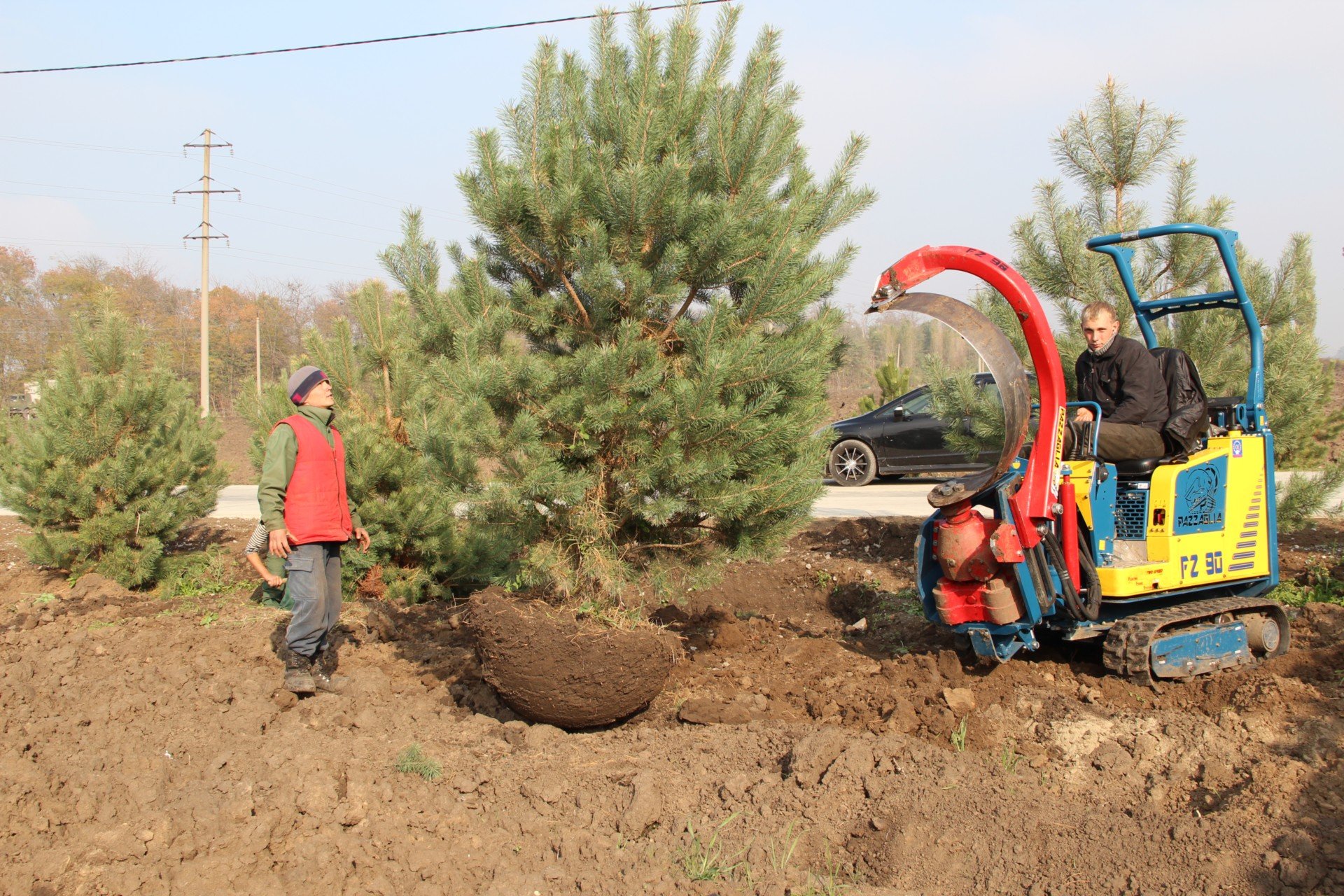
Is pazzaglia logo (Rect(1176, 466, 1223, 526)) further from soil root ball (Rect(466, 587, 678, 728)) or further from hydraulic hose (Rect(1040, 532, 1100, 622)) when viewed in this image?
soil root ball (Rect(466, 587, 678, 728))

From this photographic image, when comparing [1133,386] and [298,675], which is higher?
[1133,386]

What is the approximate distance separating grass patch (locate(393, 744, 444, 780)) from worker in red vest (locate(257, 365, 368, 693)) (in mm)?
1262

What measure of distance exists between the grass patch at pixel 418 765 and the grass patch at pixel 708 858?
3.74 ft

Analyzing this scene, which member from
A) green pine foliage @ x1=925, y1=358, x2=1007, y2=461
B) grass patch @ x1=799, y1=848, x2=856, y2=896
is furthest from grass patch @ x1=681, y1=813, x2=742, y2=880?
green pine foliage @ x1=925, y1=358, x2=1007, y2=461

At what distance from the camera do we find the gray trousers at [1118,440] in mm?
4898

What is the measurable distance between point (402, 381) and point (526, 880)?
4686 mm

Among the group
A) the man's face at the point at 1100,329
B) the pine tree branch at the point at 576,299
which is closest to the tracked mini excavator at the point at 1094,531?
the man's face at the point at 1100,329

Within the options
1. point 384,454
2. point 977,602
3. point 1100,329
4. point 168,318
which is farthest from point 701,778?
point 168,318

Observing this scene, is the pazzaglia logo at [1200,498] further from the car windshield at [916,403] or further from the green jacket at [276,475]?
the car windshield at [916,403]

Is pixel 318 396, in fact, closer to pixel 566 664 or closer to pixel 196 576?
pixel 566 664

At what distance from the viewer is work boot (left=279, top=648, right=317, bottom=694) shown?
16.7 feet

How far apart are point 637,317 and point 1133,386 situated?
2.63 metres

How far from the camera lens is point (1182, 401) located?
16.8 ft

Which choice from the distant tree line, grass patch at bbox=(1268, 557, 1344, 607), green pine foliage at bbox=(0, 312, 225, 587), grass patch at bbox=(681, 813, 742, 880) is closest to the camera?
grass patch at bbox=(681, 813, 742, 880)
